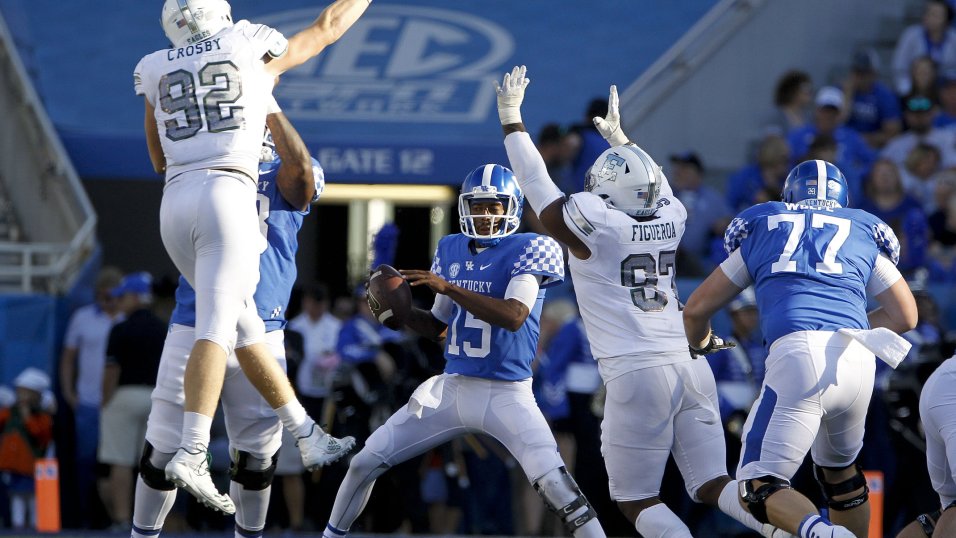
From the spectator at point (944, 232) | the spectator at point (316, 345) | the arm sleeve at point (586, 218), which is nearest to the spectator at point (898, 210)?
the spectator at point (944, 232)

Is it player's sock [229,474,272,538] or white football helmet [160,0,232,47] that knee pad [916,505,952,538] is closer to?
player's sock [229,474,272,538]

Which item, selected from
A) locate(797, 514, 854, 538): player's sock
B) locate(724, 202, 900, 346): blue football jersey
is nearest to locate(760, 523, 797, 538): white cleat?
locate(797, 514, 854, 538): player's sock

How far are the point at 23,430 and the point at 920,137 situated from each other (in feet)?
23.3

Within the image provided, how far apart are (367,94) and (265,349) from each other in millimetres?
7167

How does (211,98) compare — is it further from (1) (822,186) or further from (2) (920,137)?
(2) (920,137)

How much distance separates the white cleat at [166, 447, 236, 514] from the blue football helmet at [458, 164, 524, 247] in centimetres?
178

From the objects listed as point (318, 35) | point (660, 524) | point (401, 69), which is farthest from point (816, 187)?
point (401, 69)

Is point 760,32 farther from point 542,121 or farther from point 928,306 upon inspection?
point 928,306

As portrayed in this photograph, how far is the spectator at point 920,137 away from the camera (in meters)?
12.0

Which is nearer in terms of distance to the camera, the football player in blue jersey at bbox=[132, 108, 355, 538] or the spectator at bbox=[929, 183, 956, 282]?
the football player in blue jersey at bbox=[132, 108, 355, 538]

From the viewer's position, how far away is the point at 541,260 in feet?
22.5

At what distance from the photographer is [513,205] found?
7059 millimetres

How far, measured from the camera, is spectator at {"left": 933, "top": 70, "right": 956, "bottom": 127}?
40.6 feet

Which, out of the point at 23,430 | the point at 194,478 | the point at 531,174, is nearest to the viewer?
the point at 194,478
